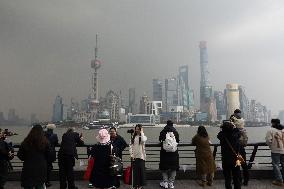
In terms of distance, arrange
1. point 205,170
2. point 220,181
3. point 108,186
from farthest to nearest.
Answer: point 220,181 → point 205,170 → point 108,186

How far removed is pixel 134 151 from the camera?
7590mm

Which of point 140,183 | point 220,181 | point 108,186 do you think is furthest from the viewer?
point 220,181

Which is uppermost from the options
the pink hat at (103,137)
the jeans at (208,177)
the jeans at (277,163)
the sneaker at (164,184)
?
the pink hat at (103,137)

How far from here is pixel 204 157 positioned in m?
8.26

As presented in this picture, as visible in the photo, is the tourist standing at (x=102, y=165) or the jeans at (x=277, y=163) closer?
the tourist standing at (x=102, y=165)

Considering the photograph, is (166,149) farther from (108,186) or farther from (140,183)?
(108,186)

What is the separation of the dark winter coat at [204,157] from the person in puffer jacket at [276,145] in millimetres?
1700

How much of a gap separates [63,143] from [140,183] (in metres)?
2.21

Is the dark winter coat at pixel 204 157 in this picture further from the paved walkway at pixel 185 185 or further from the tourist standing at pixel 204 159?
the paved walkway at pixel 185 185

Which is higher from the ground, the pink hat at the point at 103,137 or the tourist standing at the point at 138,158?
the pink hat at the point at 103,137

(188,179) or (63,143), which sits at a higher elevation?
(63,143)

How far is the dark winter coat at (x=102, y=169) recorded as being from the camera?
684 centimetres

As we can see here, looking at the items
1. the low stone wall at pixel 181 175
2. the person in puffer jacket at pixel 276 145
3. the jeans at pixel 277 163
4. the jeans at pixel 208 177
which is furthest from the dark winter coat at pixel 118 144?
the jeans at pixel 277 163

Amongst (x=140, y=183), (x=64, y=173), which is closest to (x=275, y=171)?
(x=140, y=183)
